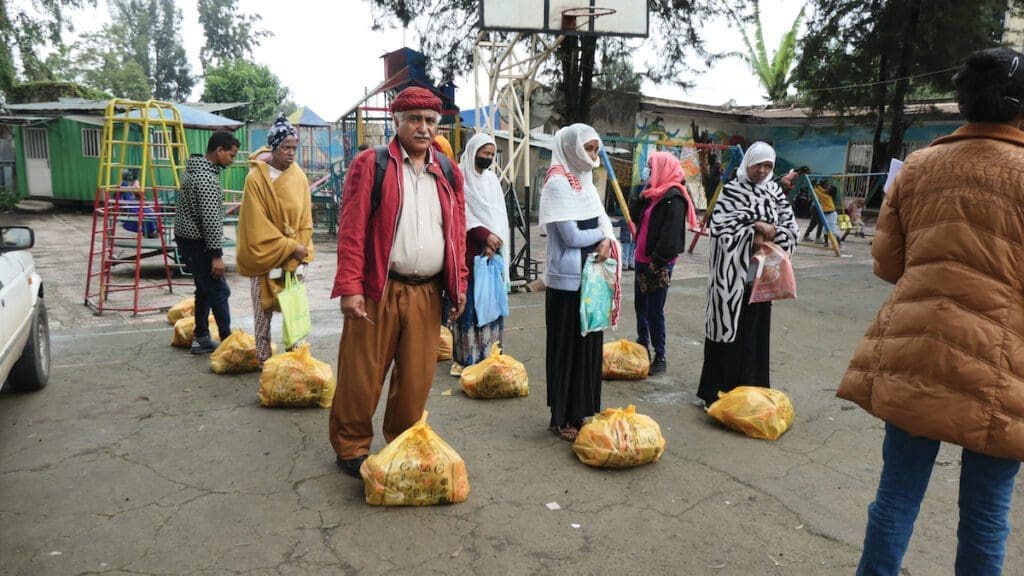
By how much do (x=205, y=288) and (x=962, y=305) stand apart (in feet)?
16.5

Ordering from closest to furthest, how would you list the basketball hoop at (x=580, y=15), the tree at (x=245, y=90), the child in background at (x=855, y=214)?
the basketball hoop at (x=580, y=15)
the child in background at (x=855, y=214)
the tree at (x=245, y=90)

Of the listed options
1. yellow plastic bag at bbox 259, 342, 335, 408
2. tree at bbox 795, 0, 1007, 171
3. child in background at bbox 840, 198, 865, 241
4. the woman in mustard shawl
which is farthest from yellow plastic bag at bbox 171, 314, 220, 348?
tree at bbox 795, 0, 1007, 171

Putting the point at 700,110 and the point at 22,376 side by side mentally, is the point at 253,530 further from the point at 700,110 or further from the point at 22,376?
the point at 700,110

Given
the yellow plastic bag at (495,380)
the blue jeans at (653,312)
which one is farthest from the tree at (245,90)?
the yellow plastic bag at (495,380)

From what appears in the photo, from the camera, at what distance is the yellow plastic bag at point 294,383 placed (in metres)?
4.54

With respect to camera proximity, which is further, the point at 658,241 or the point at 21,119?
the point at 21,119

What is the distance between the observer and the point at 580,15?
895 centimetres

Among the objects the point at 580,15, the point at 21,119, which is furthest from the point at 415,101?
the point at 21,119

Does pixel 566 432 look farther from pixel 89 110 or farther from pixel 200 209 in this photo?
pixel 89 110

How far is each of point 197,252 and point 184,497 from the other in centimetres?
255

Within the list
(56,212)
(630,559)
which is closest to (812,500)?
(630,559)

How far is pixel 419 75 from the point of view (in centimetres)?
1485

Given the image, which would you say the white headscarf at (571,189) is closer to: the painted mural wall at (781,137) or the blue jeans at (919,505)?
the blue jeans at (919,505)

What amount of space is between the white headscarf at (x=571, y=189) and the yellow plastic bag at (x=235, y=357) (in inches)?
104
